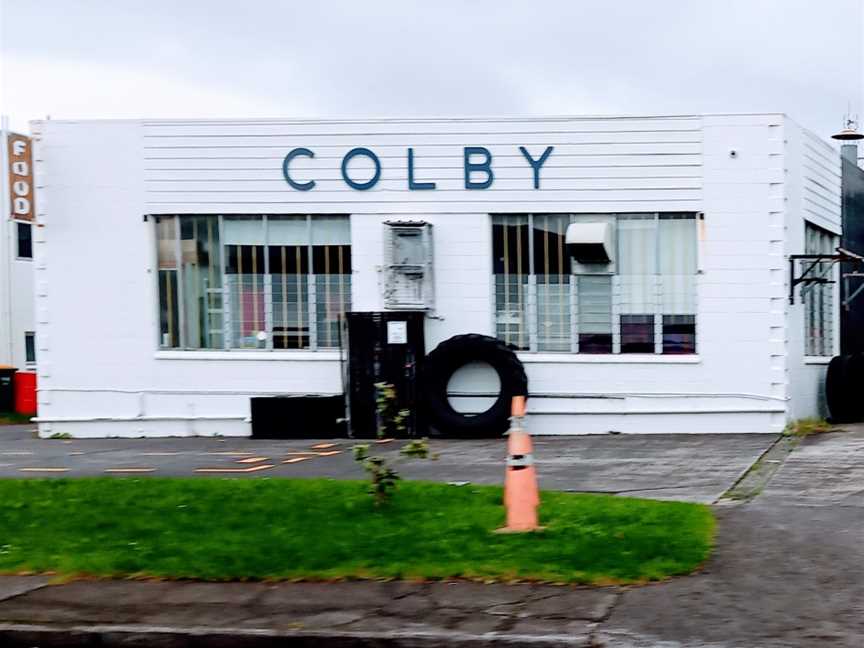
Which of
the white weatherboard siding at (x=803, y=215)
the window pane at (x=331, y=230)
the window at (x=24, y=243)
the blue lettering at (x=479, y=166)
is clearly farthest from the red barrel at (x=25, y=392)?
the white weatherboard siding at (x=803, y=215)

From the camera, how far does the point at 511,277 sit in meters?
18.2

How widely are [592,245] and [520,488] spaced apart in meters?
9.34

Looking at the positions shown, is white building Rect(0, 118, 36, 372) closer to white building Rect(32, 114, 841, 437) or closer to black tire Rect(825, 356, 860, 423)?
white building Rect(32, 114, 841, 437)

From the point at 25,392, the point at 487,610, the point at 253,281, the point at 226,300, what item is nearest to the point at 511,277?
the point at 253,281

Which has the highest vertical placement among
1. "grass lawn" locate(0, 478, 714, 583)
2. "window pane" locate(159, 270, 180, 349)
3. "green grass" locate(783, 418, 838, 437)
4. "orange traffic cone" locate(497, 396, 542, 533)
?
"window pane" locate(159, 270, 180, 349)

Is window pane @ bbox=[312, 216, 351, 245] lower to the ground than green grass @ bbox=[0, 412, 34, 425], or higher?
higher

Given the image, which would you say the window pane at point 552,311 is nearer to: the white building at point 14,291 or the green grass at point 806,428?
the green grass at point 806,428

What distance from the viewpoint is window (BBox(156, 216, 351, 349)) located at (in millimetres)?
18641

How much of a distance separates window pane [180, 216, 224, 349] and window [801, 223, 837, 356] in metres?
9.32

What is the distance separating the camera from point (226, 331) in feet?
62.1

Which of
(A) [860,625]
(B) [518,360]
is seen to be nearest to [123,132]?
(B) [518,360]

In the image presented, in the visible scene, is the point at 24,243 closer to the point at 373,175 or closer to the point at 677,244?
the point at 373,175

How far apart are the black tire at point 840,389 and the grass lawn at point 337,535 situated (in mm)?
10170

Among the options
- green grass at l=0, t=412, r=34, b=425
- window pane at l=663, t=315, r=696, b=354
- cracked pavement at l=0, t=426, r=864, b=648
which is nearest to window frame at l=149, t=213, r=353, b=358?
window pane at l=663, t=315, r=696, b=354
